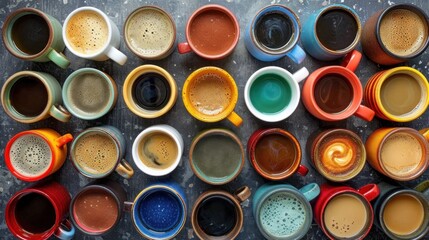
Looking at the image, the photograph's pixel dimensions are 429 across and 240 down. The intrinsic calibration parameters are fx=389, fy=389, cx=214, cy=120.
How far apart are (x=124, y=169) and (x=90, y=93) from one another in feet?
0.82

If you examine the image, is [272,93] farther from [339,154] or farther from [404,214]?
[404,214]

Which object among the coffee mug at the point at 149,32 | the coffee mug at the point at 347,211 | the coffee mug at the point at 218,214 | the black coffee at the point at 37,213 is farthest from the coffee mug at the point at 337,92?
the black coffee at the point at 37,213

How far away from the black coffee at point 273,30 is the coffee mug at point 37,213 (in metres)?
0.75

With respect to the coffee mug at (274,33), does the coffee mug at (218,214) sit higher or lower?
lower

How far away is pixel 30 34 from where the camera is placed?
1.14 m

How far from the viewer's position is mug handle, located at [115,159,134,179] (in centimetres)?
110

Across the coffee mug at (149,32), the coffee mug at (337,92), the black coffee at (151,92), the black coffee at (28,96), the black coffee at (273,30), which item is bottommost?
the black coffee at (28,96)

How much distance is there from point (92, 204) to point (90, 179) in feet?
0.32

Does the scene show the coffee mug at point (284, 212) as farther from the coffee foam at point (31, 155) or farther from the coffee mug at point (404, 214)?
the coffee foam at point (31, 155)

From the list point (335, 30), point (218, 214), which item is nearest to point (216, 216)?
point (218, 214)

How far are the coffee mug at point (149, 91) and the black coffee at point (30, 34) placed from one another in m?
0.29

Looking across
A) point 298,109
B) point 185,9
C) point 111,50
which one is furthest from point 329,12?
point 111,50

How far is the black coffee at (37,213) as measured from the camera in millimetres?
1144

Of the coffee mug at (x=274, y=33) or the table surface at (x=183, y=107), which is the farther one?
the table surface at (x=183, y=107)
